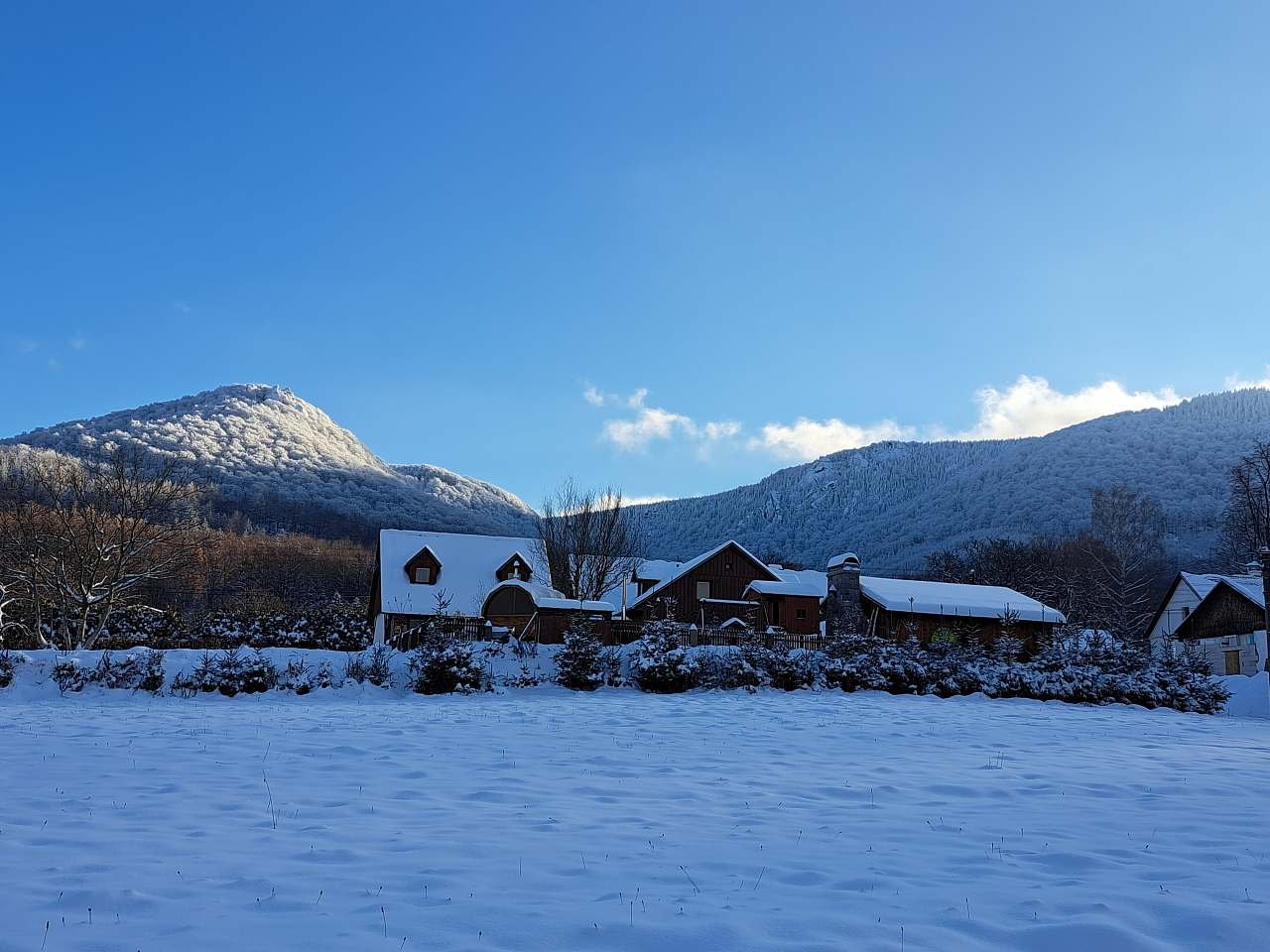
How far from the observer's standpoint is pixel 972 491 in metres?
108

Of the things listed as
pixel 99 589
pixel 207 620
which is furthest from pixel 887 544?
pixel 99 589

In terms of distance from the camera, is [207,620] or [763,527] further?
[763,527]

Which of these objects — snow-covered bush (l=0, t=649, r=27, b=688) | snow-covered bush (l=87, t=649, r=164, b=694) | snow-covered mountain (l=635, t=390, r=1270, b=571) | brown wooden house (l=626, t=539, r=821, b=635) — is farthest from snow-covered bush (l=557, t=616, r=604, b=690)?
snow-covered mountain (l=635, t=390, r=1270, b=571)

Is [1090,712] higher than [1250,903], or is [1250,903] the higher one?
[1250,903]

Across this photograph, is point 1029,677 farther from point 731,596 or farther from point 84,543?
point 84,543

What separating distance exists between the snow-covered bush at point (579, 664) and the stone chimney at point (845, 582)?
16018 millimetres

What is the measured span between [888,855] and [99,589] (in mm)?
24235

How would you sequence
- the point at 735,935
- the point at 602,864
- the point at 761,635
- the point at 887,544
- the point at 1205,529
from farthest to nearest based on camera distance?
the point at 887,544
the point at 1205,529
the point at 761,635
the point at 602,864
the point at 735,935

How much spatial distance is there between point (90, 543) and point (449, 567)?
686 inches

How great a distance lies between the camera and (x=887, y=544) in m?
101

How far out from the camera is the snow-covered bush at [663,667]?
61.8 feet

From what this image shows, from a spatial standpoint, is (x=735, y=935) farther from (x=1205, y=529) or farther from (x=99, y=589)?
(x=1205, y=529)

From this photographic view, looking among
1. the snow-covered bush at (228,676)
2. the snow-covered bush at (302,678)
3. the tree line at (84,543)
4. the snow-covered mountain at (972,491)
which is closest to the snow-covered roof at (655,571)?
the tree line at (84,543)

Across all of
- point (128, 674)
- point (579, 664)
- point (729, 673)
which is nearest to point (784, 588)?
point (729, 673)
